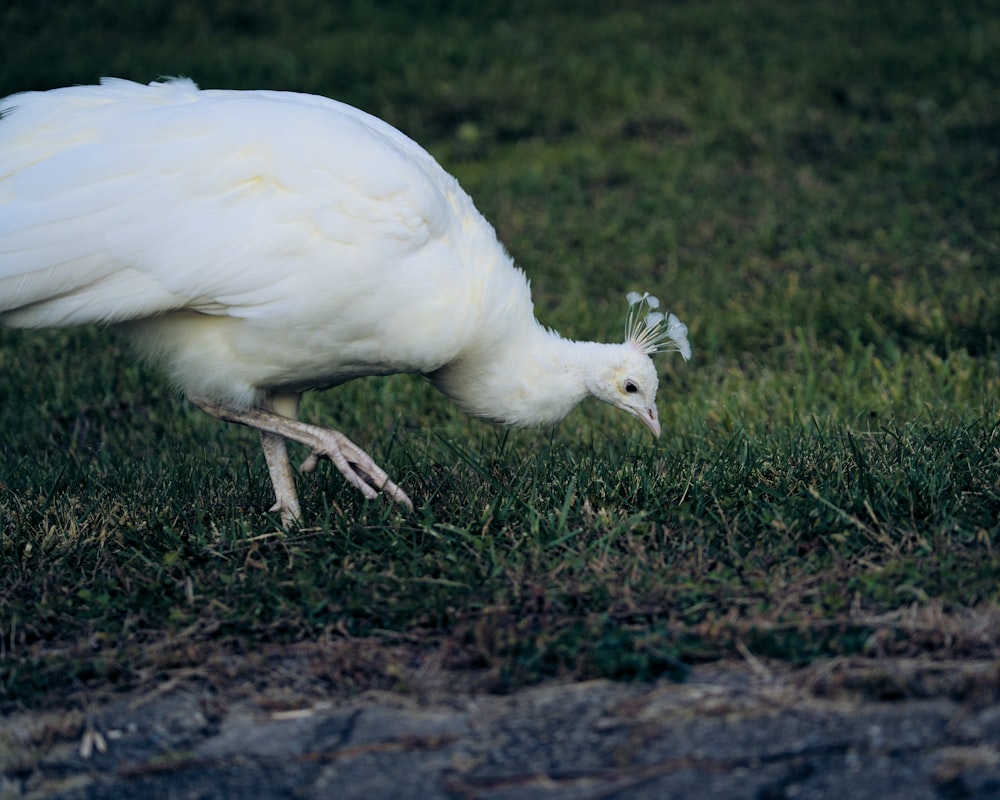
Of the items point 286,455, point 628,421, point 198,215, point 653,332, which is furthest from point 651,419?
point 198,215

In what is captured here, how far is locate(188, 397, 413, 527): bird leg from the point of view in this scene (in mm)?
3936

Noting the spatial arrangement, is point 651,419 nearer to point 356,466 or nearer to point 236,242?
point 356,466

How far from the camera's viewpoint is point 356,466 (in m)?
4.11

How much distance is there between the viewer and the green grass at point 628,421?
10.4 feet

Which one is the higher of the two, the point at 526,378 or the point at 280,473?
the point at 526,378

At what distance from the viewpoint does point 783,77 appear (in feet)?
31.4

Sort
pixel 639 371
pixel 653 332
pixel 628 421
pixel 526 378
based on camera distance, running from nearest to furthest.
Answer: pixel 526 378
pixel 639 371
pixel 653 332
pixel 628 421

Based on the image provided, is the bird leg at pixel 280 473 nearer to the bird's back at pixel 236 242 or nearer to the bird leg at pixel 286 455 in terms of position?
the bird leg at pixel 286 455

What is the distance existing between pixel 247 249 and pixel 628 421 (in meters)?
2.04

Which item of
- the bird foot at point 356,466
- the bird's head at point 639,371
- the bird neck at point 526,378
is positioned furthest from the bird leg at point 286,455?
the bird's head at point 639,371

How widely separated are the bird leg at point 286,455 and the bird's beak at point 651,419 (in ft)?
3.24

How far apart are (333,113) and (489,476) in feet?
4.24

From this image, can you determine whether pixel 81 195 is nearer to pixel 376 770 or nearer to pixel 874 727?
pixel 376 770

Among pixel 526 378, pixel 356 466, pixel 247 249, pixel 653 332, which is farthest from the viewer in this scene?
pixel 653 332
